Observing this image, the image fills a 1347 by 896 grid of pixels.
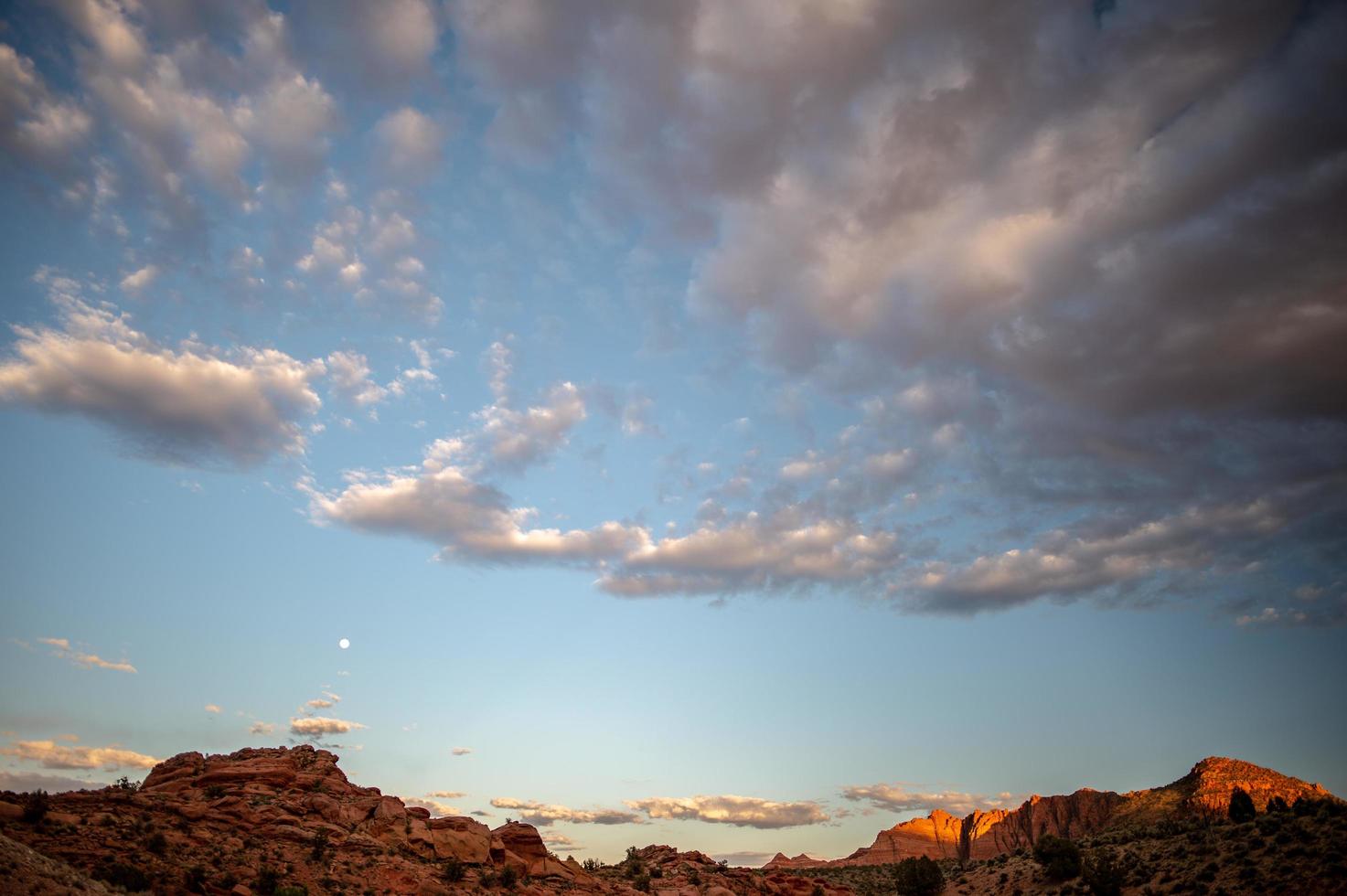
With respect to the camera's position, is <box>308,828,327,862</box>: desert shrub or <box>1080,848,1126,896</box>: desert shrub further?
<box>1080,848,1126,896</box>: desert shrub

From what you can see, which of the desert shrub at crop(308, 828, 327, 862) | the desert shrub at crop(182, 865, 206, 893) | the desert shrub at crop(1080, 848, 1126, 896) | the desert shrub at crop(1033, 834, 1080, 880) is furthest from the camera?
the desert shrub at crop(1033, 834, 1080, 880)

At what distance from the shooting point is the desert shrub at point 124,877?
104 ft

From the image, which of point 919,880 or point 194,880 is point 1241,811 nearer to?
point 919,880

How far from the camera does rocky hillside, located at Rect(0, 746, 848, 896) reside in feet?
111

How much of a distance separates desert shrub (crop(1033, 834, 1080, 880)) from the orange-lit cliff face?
76.8 ft

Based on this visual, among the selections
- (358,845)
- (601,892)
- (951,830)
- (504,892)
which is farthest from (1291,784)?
(358,845)

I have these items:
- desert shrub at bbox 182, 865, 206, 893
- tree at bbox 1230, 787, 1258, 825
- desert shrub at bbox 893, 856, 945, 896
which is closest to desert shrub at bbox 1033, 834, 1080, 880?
desert shrub at bbox 893, 856, 945, 896

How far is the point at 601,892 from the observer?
56.8 meters

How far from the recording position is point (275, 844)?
43.4 m

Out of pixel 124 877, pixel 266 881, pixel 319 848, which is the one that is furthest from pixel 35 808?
pixel 319 848

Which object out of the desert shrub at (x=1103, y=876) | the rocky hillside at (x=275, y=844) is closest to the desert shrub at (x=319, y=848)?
the rocky hillside at (x=275, y=844)

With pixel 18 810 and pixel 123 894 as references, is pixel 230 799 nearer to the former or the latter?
pixel 18 810

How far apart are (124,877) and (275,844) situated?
39.8ft

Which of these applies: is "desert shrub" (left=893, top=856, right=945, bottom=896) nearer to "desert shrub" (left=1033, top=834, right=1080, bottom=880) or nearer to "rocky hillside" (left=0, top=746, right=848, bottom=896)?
"desert shrub" (left=1033, top=834, right=1080, bottom=880)
